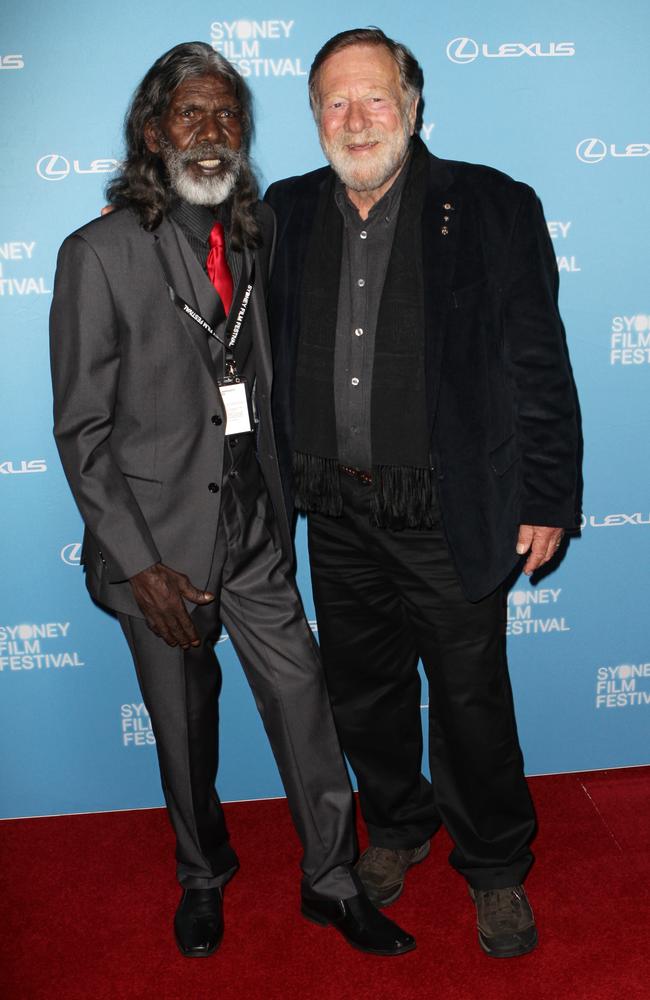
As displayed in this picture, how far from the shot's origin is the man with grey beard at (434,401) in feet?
8.06

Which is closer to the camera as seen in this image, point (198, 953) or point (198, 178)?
point (198, 178)

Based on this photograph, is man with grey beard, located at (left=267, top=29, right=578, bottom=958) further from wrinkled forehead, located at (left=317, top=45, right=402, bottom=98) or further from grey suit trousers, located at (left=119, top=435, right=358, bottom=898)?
grey suit trousers, located at (left=119, top=435, right=358, bottom=898)

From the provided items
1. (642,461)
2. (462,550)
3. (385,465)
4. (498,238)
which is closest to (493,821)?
(462,550)

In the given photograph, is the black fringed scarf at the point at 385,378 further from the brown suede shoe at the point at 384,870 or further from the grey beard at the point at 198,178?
the brown suede shoe at the point at 384,870

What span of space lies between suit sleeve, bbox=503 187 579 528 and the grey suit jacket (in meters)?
0.63

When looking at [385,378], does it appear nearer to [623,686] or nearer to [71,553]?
[71,553]

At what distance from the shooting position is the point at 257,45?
282 cm

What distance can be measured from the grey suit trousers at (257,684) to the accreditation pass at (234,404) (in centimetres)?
7

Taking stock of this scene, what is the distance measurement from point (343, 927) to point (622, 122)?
7.86ft

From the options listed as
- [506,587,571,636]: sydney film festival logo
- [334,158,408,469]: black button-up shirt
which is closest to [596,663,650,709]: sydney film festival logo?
[506,587,571,636]: sydney film festival logo

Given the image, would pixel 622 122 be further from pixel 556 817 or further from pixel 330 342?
pixel 556 817

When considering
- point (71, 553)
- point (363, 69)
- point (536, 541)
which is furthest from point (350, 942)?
point (363, 69)

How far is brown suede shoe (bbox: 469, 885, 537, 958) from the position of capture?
2680 millimetres

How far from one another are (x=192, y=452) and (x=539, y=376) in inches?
34.3
